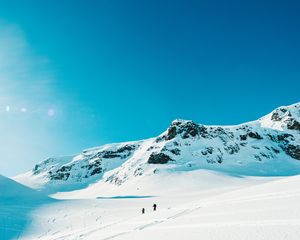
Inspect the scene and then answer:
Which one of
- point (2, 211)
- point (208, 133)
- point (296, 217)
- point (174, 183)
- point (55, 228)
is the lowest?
point (296, 217)

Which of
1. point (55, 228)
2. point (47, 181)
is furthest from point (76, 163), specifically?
point (55, 228)

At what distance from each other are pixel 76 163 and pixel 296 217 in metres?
181

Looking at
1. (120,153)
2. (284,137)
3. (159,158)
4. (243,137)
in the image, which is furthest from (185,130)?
(120,153)

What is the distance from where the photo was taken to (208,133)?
14175cm

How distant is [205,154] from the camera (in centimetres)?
12394

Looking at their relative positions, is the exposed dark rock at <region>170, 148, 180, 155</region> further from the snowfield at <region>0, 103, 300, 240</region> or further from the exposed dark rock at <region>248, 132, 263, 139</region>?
the exposed dark rock at <region>248, 132, 263, 139</region>

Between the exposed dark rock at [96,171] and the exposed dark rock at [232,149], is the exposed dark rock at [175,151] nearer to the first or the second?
the exposed dark rock at [232,149]

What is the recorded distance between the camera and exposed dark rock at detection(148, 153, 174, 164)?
119m

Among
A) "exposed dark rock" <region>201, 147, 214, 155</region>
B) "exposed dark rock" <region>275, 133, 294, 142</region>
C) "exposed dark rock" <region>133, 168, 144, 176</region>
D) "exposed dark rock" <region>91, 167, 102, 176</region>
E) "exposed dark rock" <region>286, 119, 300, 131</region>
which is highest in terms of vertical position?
"exposed dark rock" <region>286, 119, 300, 131</region>

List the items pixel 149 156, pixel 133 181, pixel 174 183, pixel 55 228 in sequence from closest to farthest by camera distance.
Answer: pixel 55 228
pixel 174 183
pixel 133 181
pixel 149 156

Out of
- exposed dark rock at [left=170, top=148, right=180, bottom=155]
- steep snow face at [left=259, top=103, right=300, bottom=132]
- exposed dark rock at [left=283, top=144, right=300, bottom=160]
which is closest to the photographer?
exposed dark rock at [left=170, top=148, right=180, bottom=155]

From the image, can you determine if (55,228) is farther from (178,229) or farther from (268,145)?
(268,145)

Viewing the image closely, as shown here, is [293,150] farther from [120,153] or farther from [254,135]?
[120,153]

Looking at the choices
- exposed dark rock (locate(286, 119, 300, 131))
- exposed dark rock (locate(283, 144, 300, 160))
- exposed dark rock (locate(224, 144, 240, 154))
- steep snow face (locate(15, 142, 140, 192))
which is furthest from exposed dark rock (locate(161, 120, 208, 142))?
exposed dark rock (locate(286, 119, 300, 131))
